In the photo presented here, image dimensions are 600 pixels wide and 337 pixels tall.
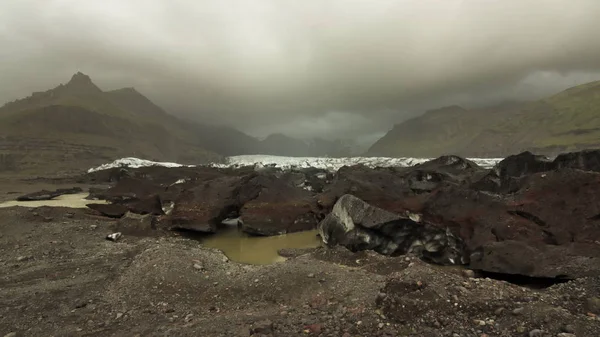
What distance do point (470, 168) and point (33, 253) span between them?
126 feet

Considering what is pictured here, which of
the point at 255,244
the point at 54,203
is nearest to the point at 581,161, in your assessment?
the point at 255,244

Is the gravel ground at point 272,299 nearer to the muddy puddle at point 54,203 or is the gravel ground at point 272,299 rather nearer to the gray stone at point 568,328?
the gray stone at point 568,328

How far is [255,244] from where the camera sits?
2009cm

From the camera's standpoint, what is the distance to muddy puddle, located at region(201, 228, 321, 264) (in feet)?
56.4

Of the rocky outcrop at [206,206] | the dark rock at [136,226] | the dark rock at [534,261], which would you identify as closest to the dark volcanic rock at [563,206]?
the dark rock at [534,261]

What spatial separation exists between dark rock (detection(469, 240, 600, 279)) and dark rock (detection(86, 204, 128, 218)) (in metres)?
23.5

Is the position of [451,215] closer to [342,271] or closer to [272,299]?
[342,271]

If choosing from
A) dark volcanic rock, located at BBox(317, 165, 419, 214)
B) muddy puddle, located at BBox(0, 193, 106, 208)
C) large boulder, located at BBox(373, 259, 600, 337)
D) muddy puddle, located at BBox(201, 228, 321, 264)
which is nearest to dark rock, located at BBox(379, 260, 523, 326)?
large boulder, located at BBox(373, 259, 600, 337)

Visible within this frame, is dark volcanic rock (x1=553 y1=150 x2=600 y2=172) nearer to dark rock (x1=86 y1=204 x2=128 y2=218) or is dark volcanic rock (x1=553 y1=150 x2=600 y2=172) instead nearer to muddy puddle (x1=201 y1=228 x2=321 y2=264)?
muddy puddle (x1=201 y1=228 x2=321 y2=264)

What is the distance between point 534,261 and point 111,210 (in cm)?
2611

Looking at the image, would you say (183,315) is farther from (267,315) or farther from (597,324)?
(597,324)

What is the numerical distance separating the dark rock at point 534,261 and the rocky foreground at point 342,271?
0.04 metres

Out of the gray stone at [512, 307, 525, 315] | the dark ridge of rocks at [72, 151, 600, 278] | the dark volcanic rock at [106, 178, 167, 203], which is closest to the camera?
the gray stone at [512, 307, 525, 315]

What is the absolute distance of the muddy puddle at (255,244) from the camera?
676 inches
